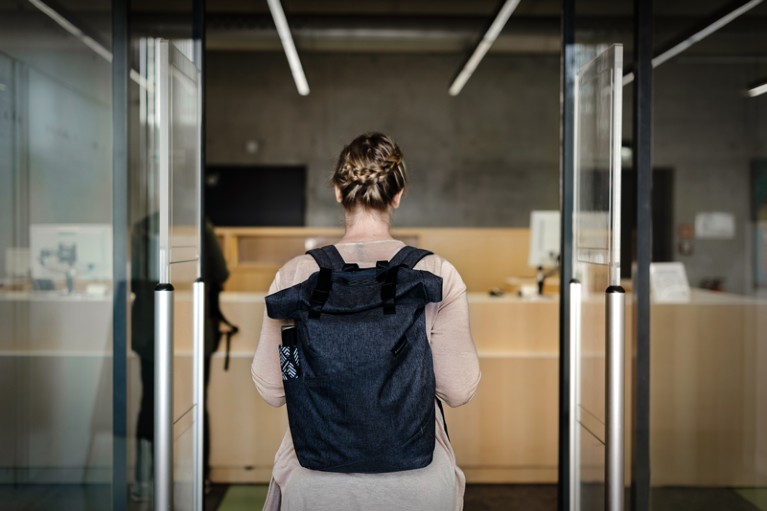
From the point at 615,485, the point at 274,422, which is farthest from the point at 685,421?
the point at 274,422

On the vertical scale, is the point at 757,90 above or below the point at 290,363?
above

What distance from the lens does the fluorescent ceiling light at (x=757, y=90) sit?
3.18 meters

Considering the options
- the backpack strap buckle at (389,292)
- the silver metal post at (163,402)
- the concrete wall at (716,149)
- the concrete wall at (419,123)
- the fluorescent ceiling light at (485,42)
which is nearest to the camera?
the backpack strap buckle at (389,292)

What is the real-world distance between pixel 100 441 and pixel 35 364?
14.8 inches

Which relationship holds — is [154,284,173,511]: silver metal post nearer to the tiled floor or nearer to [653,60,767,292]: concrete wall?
the tiled floor

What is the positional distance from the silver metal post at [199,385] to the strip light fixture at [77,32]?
82 centimetres

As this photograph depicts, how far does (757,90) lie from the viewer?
10.6 ft

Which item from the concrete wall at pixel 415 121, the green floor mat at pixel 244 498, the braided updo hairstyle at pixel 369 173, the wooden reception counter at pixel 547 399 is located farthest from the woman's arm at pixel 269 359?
the concrete wall at pixel 415 121

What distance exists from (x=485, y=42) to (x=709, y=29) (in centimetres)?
299

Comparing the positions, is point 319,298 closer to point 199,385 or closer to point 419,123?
point 199,385

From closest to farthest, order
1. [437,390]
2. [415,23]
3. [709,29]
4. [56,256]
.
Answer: [437,390], [56,256], [709,29], [415,23]

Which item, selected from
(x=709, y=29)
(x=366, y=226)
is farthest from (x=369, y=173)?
(x=709, y=29)

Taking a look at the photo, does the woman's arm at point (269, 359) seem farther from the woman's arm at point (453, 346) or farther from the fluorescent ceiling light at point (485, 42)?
the fluorescent ceiling light at point (485, 42)

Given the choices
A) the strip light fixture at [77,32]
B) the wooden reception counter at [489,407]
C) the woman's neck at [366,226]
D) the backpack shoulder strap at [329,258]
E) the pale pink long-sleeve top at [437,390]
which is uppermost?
the strip light fixture at [77,32]
